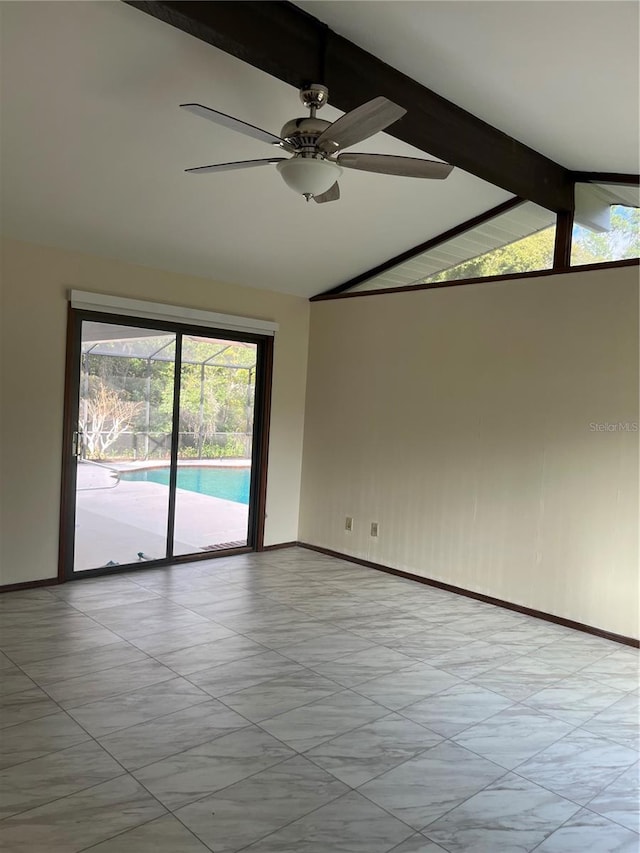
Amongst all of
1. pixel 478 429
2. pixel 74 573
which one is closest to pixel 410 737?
pixel 478 429

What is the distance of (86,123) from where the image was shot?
10.4ft

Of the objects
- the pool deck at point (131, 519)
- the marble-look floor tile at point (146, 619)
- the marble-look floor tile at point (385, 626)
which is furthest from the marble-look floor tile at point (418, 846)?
the pool deck at point (131, 519)

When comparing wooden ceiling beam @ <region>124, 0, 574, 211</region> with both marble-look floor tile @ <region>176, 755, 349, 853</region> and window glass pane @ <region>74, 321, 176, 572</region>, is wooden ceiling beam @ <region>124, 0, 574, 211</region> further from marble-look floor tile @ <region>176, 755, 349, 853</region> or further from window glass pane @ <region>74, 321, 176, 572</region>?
marble-look floor tile @ <region>176, 755, 349, 853</region>

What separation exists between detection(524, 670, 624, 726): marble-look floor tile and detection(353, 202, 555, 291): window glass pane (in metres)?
2.60

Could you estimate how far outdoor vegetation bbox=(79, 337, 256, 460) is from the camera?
4.58 meters

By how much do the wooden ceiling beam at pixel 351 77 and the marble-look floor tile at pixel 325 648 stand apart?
2.68 meters

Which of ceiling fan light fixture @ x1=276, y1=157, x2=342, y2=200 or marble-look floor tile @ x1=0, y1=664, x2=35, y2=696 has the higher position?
ceiling fan light fixture @ x1=276, y1=157, x2=342, y2=200

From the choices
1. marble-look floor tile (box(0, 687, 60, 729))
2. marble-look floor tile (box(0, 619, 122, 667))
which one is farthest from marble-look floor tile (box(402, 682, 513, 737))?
marble-look floor tile (box(0, 619, 122, 667))

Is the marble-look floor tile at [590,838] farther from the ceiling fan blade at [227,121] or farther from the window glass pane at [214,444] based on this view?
the window glass pane at [214,444]

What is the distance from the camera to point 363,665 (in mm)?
3371

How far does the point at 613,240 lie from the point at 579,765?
3026mm

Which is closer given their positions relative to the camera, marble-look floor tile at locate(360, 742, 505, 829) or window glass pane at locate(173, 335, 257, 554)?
marble-look floor tile at locate(360, 742, 505, 829)

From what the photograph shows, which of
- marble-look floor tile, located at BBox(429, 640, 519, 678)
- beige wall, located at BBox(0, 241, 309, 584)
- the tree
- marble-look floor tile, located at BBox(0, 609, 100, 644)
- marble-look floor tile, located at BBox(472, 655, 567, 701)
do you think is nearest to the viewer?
marble-look floor tile, located at BBox(472, 655, 567, 701)

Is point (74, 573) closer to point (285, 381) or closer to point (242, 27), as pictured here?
point (285, 381)
